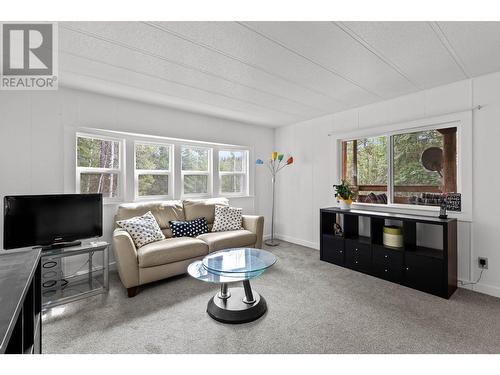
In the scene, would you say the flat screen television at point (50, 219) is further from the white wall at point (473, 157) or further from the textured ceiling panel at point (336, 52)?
the white wall at point (473, 157)

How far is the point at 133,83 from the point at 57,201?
1494 millimetres

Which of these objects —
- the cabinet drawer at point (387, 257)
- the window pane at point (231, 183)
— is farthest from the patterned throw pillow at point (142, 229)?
the cabinet drawer at point (387, 257)

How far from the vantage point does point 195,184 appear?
4.02 metres

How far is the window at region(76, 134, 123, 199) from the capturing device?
9.75 ft

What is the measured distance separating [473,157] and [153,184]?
4.07m

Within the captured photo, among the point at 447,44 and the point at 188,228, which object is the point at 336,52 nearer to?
the point at 447,44

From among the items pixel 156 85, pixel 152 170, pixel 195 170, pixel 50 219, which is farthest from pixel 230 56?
pixel 50 219

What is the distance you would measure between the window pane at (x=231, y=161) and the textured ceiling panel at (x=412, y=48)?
2.90m

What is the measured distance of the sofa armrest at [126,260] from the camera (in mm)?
2406

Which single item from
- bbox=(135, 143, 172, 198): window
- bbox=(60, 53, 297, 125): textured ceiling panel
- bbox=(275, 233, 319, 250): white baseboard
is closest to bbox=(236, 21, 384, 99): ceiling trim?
bbox=(60, 53, 297, 125): textured ceiling panel

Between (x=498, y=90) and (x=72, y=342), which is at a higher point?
(x=498, y=90)
